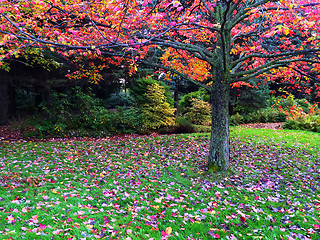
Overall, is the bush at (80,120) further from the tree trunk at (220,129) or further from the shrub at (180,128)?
the tree trunk at (220,129)

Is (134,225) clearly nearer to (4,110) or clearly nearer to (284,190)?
(284,190)

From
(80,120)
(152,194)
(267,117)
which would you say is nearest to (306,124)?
(267,117)

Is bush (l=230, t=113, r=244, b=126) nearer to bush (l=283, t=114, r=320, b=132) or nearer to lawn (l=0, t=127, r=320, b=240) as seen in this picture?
bush (l=283, t=114, r=320, b=132)

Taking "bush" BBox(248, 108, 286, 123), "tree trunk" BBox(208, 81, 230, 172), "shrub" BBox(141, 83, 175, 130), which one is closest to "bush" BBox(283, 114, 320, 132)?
"bush" BBox(248, 108, 286, 123)

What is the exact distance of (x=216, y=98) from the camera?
5680mm

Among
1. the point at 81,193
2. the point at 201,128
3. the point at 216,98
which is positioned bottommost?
the point at 81,193

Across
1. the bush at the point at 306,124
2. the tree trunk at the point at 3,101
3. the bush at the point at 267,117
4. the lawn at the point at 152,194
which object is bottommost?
the lawn at the point at 152,194

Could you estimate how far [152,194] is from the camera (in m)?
4.38

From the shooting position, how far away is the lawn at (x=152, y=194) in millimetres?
3096

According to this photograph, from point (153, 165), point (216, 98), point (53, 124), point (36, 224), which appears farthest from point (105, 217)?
point (53, 124)

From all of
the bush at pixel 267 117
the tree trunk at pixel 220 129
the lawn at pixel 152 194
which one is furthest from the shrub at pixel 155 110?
the bush at pixel 267 117

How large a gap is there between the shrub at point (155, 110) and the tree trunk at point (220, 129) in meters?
5.78

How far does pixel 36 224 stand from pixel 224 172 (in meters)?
4.57

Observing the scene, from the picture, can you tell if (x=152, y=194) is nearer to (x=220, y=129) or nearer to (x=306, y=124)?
(x=220, y=129)
